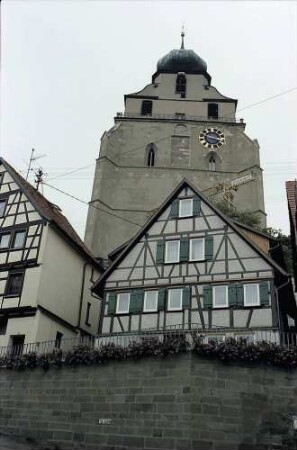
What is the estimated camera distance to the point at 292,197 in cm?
3028

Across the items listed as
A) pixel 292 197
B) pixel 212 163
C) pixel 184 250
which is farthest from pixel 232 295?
pixel 212 163

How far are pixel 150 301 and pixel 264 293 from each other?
530 centimetres

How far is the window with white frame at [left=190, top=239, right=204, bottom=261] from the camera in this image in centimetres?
2608

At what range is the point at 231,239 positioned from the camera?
84.5 feet

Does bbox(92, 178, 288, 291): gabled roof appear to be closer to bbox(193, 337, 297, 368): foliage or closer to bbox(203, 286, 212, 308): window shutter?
bbox(203, 286, 212, 308): window shutter

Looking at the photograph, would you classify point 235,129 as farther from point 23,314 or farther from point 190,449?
point 190,449

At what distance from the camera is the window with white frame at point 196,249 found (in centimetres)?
2608

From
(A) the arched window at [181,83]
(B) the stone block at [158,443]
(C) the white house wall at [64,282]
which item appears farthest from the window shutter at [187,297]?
(A) the arched window at [181,83]

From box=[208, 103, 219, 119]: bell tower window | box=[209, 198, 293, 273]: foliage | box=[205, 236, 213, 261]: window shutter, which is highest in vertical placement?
box=[208, 103, 219, 119]: bell tower window

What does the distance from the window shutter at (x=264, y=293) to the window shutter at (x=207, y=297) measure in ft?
7.54

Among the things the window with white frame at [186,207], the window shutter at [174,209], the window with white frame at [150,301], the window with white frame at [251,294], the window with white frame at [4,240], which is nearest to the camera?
the window with white frame at [251,294]

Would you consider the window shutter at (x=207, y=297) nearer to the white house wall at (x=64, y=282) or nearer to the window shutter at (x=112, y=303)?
the window shutter at (x=112, y=303)

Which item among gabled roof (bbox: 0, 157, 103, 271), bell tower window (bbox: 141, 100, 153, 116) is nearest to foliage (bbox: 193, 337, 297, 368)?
gabled roof (bbox: 0, 157, 103, 271)

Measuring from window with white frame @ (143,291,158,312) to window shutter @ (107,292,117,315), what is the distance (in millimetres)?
1523
